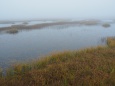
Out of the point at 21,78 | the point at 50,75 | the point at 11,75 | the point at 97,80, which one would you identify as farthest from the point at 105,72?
the point at 11,75

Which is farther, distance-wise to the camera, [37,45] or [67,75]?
[37,45]

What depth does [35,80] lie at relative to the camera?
8586mm

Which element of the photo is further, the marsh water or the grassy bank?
the marsh water

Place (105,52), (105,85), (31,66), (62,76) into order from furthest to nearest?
(105,52)
(31,66)
(62,76)
(105,85)

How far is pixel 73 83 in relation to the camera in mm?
8180

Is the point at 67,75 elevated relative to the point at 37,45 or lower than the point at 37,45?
elevated

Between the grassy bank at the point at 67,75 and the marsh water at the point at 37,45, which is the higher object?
the grassy bank at the point at 67,75

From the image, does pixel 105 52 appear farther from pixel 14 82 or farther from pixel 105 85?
pixel 14 82

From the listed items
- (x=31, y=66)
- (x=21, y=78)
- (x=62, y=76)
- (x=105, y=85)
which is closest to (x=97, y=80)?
(x=105, y=85)

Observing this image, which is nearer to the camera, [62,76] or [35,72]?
[62,76]

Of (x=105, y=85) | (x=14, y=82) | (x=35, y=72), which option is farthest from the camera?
(x=35, y=72)

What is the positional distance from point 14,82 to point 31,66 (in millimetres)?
3103

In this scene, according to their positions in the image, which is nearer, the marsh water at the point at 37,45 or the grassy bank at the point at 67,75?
the grassy bank at the point at 67,75

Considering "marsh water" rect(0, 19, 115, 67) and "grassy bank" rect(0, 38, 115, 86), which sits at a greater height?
"grassy bank" rect(0, 38, 115, 86)
